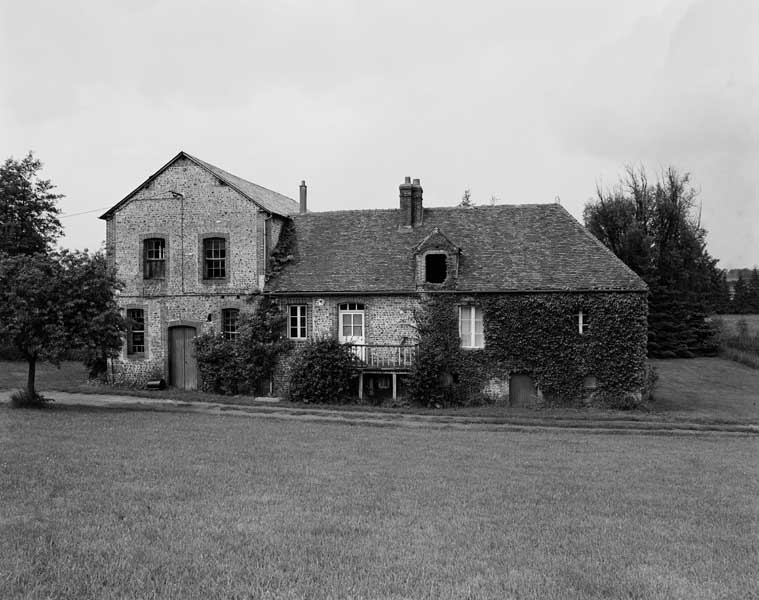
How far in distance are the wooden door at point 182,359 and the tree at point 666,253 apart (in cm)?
3511

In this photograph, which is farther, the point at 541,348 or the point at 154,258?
the point at 154,258

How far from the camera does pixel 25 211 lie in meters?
44.5

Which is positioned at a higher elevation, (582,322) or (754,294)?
(754,294)

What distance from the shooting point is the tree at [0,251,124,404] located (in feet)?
69.3

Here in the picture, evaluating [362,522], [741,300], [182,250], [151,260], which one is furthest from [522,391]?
[741,300]

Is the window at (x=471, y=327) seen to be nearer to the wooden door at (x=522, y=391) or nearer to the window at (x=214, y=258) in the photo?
the wooden door at (x=522, y=391)

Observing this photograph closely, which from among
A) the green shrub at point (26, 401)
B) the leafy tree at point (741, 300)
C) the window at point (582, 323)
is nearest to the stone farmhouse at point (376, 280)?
the window at point (582, 323)

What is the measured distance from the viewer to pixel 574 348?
2523 centimetres

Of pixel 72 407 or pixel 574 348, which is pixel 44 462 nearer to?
pixel 72 407

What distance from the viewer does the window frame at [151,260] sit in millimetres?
29047

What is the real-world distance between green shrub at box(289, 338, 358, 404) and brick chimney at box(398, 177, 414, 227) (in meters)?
6.70

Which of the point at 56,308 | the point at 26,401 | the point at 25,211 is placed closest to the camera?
the point at 56,308

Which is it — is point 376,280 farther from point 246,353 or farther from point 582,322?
point 582,322

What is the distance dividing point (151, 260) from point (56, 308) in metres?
8.14
